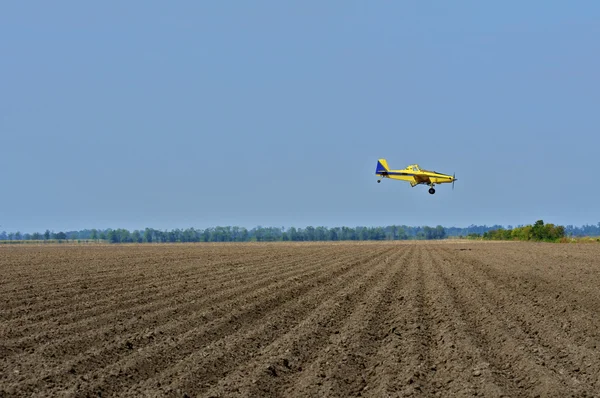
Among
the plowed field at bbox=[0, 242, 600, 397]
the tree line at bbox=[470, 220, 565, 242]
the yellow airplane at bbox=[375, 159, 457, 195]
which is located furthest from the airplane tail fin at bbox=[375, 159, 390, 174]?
the tree line at bbox=[470, 220, 565, 242]

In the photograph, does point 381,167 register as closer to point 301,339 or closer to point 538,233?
point 301,339

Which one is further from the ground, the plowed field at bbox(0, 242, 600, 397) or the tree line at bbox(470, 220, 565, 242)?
the tree line at bbox(470, 220, 565, 242)

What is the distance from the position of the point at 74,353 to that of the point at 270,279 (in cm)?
1482

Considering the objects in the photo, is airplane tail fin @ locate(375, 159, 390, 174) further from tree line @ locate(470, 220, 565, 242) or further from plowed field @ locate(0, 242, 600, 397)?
tree line @ locate(470, 220, 565, 242)

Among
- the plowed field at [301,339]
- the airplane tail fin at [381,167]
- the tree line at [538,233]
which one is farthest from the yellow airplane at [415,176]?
the tree line at [538,233]

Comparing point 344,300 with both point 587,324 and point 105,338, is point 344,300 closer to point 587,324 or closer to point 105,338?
point 587,324

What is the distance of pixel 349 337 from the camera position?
1245 cm

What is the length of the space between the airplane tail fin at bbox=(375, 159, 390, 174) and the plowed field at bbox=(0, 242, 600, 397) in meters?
19.8

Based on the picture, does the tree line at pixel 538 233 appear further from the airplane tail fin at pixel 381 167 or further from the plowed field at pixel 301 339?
the plowed field at pixel 301 339

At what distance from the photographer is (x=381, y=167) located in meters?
43.4

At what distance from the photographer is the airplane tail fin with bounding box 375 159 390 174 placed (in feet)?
140

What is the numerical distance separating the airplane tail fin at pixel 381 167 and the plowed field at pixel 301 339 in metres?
19.8

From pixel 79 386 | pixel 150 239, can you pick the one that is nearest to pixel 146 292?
pixel 79 386

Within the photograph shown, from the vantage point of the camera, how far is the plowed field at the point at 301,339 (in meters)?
8.93
